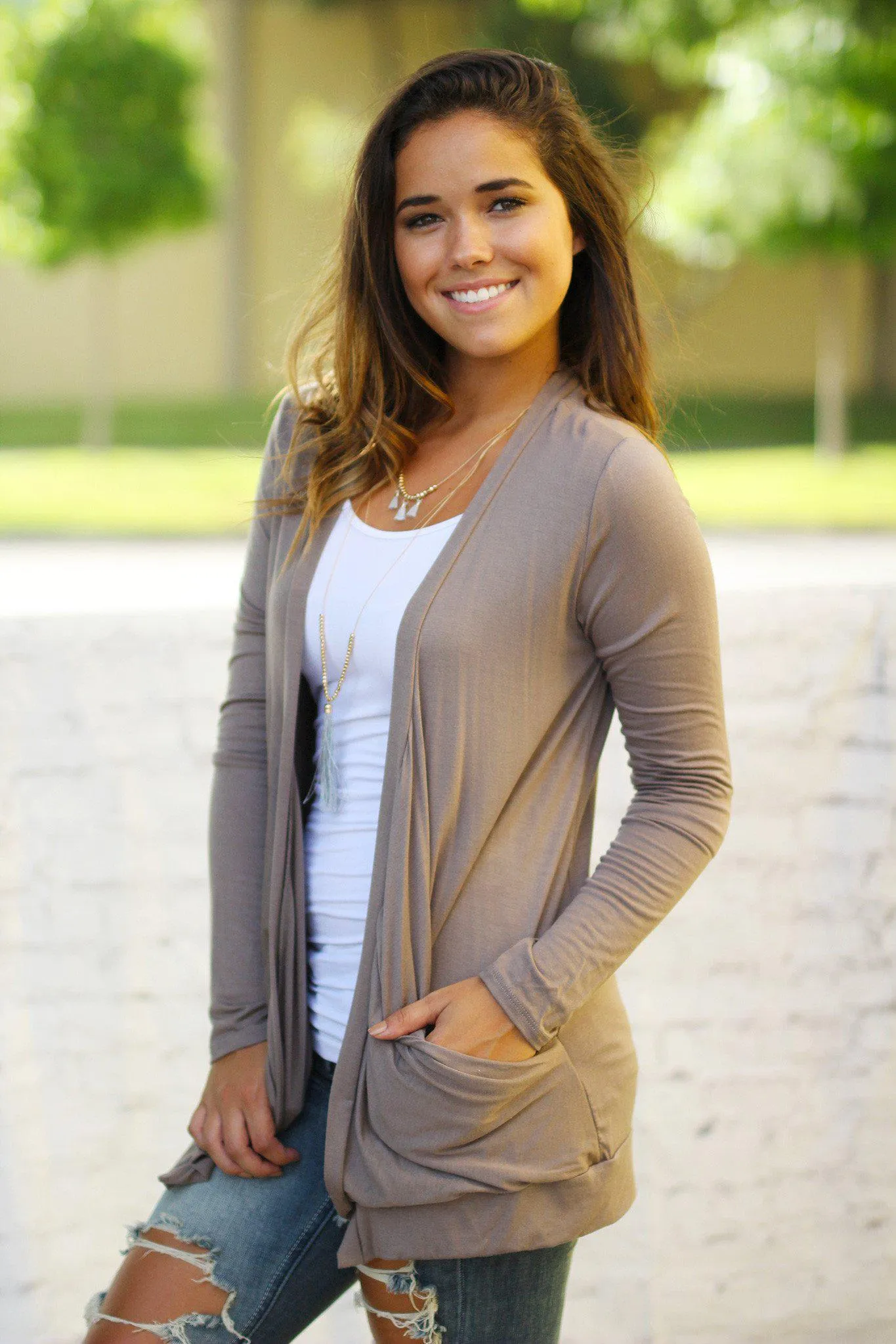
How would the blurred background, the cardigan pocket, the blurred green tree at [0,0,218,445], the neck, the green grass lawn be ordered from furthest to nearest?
1. the blurred green tree at [0,0,218,445]
2. the green grass lawn
3. the blurred background
4. the neck
5. the cardigan pocket

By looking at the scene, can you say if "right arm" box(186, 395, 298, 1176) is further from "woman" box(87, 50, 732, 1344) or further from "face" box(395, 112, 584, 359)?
"face" box(395, 112, 584, 359)

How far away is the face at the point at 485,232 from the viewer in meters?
1.56

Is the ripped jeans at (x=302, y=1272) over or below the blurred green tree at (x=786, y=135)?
below

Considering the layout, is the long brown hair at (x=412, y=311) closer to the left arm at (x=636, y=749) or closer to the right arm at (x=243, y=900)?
the right arm at (x=243, y=900)

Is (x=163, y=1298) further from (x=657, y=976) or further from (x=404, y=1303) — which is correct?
(x=657, y=976)

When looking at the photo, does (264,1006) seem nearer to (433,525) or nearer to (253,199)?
(433,525)

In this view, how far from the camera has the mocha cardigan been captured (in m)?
1.44

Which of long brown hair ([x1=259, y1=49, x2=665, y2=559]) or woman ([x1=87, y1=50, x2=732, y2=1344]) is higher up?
long brown hair ([x1=259, y1=49, x2=665, y2=559])

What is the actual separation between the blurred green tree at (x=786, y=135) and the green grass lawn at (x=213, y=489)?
131cm

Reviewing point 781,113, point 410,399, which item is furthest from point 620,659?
point 781,113

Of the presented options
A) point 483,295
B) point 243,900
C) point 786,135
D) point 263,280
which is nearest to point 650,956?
point 243,900

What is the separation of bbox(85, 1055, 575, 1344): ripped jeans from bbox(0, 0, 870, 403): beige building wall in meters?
19.8

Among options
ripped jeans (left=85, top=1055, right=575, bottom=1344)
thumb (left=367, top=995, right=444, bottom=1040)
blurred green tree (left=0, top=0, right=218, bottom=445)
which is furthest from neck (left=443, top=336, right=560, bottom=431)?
blurred green tree (left=0, top=0, right=218, bottom=445)

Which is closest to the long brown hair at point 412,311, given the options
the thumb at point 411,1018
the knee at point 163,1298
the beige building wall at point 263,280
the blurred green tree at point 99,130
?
the thumb at point 411,1018
